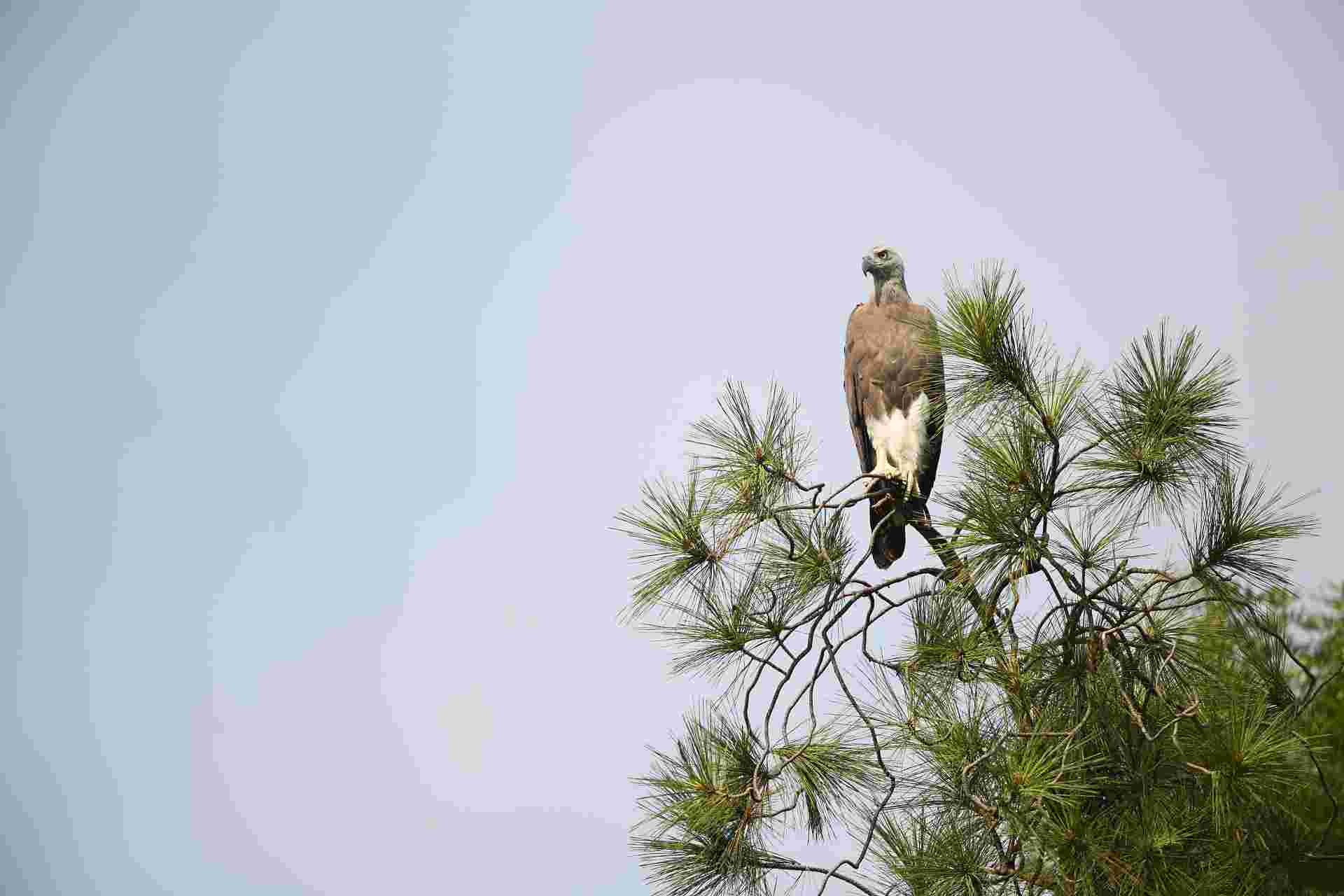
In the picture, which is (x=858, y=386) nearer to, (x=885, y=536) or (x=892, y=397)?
(x=892, y=397)

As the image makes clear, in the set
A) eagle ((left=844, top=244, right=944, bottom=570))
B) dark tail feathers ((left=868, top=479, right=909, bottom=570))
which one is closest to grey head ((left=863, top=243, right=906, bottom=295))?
eagle ((left=844, top=244, right=944, bottom=570))

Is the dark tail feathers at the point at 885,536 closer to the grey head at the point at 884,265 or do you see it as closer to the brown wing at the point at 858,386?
the brown wing at the point at 858,386

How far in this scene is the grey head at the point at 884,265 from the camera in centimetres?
383

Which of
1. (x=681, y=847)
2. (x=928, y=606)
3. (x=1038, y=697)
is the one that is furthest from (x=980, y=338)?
(x=681, y=847)

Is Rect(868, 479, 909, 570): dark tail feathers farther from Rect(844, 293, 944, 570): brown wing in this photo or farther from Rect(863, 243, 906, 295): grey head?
Rect(863, 243, 906, 295): grey head

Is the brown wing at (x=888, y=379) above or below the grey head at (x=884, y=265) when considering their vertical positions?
below

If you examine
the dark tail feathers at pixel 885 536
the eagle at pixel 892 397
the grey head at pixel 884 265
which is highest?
the grey head at pixel 884 265

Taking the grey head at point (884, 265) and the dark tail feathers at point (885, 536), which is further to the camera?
the grey head at point (884, 265)

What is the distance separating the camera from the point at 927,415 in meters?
3.51

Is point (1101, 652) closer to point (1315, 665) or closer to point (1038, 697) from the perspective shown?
point (1038, 697)

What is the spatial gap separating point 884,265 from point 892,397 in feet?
1.59

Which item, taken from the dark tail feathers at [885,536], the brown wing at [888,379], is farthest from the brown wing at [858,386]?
the dark tail feathers at [885,536]

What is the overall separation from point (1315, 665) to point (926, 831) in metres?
5.47

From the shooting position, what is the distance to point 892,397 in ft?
12.0
